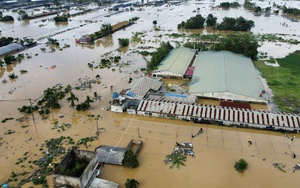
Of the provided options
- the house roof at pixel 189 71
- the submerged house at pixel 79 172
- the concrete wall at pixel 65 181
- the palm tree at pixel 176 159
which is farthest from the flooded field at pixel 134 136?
the house roof at pixel 189 71

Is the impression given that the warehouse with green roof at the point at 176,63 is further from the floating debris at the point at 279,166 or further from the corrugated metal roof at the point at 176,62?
the floating debris at the point at 279,166

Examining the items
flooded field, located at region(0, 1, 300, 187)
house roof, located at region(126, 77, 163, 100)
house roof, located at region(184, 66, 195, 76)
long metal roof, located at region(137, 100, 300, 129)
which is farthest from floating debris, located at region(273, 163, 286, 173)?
house roof, located at region(184, 66, 195, 76)

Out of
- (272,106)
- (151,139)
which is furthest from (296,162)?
(151,139)

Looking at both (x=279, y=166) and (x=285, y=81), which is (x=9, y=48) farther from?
(x=279, y=166)

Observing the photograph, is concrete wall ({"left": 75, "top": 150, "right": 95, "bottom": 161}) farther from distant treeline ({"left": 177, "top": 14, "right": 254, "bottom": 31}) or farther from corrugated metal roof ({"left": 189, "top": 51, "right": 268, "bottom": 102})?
distant treeline ({"left": 177, "top": 14, "right": 254, "bottom": 31})

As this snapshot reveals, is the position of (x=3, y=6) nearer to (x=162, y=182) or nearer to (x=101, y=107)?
(x=101, y=107)
